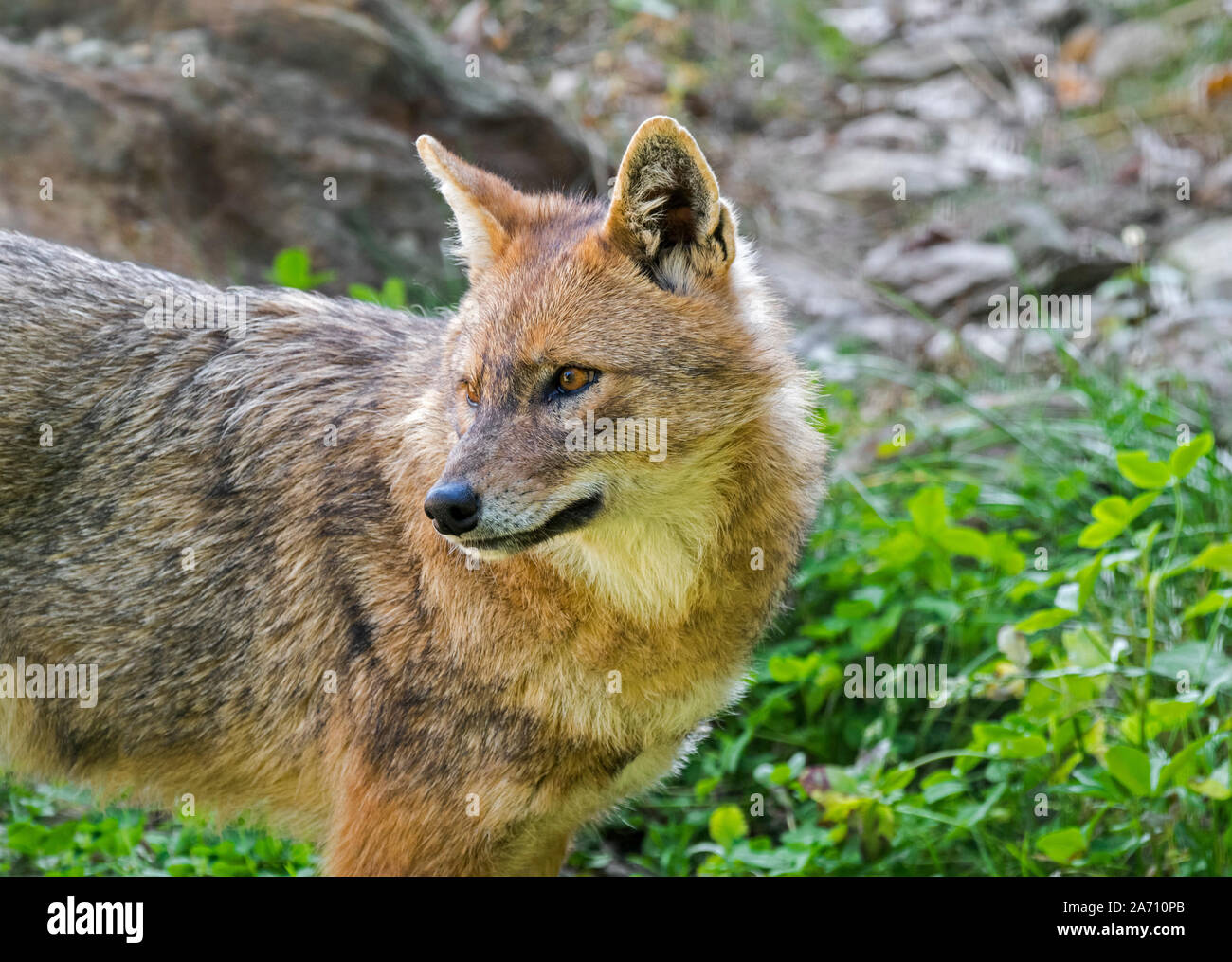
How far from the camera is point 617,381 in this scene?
3.73 metres

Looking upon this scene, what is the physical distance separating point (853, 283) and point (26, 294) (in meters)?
6.90

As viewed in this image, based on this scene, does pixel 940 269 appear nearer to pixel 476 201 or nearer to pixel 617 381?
pixel 476 201

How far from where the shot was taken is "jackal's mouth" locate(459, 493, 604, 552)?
141 inches

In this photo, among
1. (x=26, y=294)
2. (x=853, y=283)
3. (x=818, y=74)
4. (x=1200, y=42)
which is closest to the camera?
(x=26, y=294)

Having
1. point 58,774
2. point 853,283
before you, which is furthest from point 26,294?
point 853,283

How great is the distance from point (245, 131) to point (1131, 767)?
21.9 feet

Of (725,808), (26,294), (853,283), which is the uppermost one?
(853,283)

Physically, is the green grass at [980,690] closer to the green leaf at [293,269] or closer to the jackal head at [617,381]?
the green leaf at [293,269]

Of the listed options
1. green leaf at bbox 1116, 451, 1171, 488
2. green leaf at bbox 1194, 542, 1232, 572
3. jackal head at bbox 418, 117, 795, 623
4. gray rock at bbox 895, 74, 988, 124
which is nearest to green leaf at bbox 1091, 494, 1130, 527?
green leaf at bbox 1116, 451, 1171, 488

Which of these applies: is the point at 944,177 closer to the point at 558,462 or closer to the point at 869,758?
the point at 869,758

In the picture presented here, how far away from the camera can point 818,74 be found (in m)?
13.4

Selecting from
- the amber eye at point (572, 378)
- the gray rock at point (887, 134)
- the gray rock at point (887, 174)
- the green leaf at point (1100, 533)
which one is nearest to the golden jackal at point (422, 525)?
the amber eye at point (572, 378)

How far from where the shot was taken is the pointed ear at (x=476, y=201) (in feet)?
13.5

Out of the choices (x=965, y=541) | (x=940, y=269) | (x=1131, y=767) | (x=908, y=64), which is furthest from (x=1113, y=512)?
(x=908, y=64)
